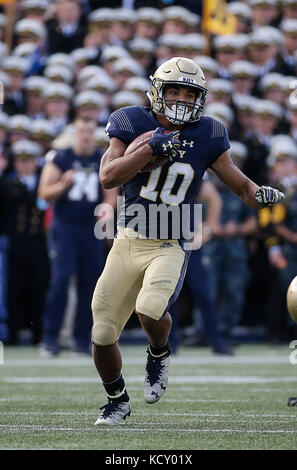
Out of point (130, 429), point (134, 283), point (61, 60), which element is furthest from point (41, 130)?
point (130, 429)

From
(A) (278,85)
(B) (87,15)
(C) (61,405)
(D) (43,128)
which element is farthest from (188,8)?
(C) (61,405)

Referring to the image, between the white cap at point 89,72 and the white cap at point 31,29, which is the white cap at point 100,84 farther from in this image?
the white cap at point 31,29

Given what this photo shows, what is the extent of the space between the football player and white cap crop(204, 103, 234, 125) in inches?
201

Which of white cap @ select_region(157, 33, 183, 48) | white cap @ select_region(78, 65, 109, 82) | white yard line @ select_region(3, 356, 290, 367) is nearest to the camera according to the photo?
white yard line @ select_region(3, 356, 290, 367)

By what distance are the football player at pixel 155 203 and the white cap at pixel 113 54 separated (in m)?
6.39

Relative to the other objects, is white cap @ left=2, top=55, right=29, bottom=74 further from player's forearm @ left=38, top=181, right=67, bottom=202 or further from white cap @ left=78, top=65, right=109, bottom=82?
player's forearm @ left=38, top=181, right=67, bottom=202

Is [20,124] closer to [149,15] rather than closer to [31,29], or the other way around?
[31,29]

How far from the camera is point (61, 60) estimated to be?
11039mm

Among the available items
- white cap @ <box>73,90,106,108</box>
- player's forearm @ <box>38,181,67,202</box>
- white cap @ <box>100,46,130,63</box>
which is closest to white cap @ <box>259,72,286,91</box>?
white cap @ <box>100,46,130,63</box>

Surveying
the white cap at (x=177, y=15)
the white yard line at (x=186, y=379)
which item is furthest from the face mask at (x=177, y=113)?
the white cap at (x=177, y=15)

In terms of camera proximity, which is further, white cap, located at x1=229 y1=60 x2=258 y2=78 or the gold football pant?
white cap, located at x1=229 y1=60 x2=258 y2=78

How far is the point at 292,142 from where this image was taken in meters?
9.68

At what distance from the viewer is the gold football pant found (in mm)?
4465
